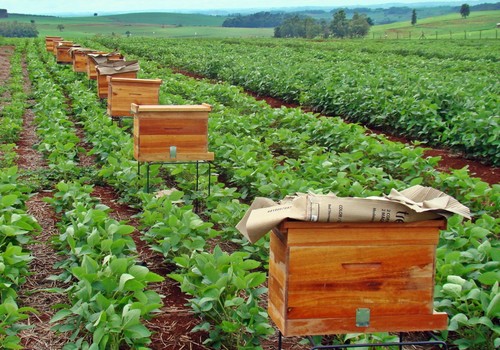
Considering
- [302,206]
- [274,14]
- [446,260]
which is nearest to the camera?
[302,206]

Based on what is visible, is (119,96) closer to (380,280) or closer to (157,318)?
(157,318)

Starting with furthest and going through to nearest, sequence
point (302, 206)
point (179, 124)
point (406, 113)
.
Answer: point (406, 113)
point (179, 124)
point (302, 206)

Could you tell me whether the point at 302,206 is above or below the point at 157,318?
above

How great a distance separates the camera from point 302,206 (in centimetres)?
323

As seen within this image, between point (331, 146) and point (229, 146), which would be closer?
point (229, 146)

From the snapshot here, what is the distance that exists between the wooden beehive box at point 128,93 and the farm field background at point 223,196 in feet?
1.42

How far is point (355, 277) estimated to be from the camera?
11.0ft

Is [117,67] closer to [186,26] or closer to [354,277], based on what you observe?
[354,277]

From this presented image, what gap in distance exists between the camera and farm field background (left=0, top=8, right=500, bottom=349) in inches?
173

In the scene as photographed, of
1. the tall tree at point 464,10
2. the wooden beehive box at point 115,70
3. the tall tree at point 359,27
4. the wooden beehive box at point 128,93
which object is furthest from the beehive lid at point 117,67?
the tall tree at point 464,10

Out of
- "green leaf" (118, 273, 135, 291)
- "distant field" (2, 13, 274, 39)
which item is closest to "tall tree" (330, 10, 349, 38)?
"distant field" (2, 13, 274, 39)

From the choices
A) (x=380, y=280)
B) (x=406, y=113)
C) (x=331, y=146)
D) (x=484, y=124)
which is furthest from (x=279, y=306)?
(x=406, y=113)

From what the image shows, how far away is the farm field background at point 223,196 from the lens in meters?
4.39

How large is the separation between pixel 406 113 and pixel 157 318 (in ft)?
30.7
